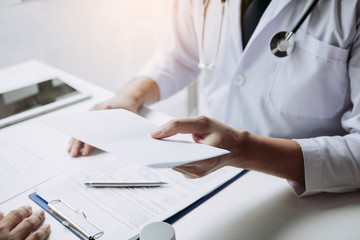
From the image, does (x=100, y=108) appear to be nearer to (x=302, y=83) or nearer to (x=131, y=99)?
(x=131, y=99)

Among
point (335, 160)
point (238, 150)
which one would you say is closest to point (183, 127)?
point (238, 150)

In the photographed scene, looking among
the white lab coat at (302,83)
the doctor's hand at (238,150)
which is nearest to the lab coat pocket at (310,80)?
the white lab coat at (302,83)

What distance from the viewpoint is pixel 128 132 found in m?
0.68

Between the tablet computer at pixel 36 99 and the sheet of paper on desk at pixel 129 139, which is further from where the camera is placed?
the tablet computer at pixel 36 99

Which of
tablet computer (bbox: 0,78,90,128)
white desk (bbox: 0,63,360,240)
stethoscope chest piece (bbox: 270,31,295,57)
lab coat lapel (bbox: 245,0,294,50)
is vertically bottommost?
white desk (bbox: 0,63,360,240)

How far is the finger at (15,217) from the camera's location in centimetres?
66

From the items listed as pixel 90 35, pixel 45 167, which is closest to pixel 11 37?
pixel 90 35

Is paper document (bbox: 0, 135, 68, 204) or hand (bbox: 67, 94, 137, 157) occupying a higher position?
hand (bbox: 67, 94, 137, 157)

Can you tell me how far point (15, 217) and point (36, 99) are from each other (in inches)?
21.8

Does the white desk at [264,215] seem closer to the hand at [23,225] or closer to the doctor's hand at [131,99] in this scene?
the hand at [23,225]

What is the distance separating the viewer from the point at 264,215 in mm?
700

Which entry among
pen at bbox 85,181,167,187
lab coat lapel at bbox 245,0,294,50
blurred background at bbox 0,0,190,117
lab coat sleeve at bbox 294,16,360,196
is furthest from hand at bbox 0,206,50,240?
blurred background at bbox 0,0,190,117

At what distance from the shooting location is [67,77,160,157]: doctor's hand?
0.89 m

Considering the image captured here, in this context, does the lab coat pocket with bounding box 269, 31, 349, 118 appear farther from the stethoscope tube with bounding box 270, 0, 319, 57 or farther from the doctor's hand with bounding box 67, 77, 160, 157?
the doctor's hand with bounding box 67, 77, 160, 157
